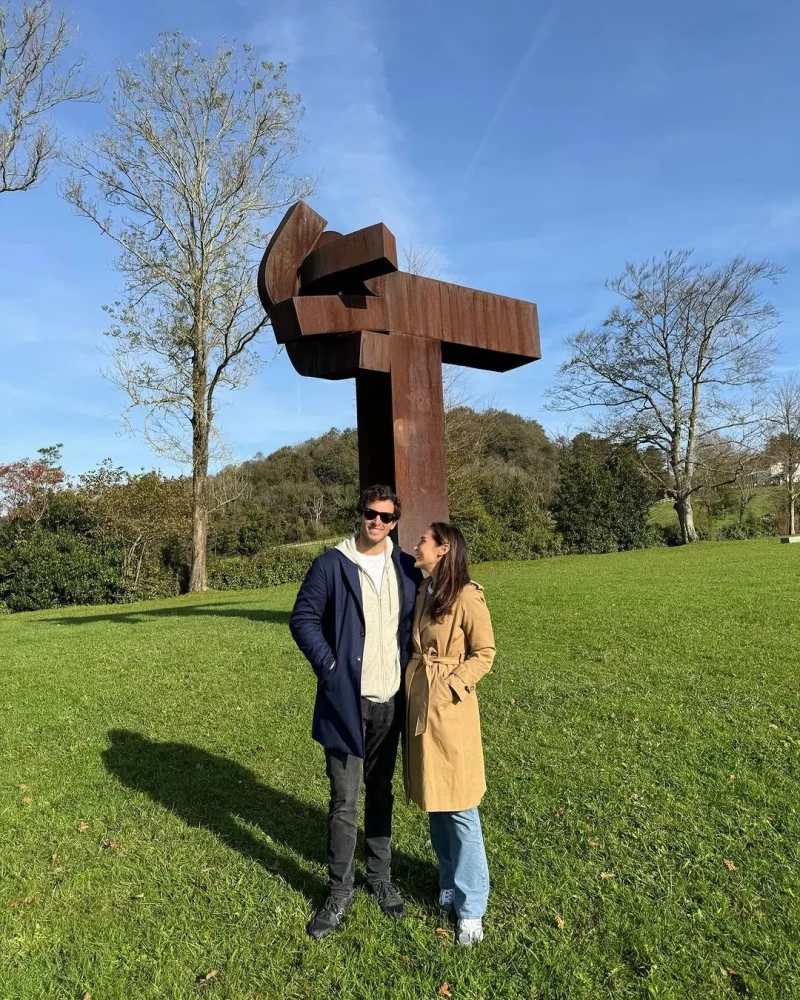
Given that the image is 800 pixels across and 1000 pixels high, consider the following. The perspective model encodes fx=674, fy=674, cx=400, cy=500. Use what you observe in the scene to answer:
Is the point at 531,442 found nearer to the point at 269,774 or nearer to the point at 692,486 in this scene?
the point at 692,486

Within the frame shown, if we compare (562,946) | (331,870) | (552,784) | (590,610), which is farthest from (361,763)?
(590,610)

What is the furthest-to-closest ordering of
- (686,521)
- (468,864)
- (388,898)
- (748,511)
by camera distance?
(748,511)
(686,521)
(388,898)
(468,864)

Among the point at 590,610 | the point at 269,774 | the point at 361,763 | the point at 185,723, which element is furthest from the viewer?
the point at 590,610

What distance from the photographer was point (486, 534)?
74.8 feet

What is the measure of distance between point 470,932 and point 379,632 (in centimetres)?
119

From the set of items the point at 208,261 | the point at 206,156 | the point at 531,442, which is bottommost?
the point at 531,442

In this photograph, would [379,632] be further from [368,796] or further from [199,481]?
[199,481]

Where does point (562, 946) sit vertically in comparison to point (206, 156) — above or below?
below

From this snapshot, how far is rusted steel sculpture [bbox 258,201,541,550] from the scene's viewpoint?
15.7ft

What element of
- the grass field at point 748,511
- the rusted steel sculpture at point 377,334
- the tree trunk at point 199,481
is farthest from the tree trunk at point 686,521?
the rusted steel sculpture at point 377,334

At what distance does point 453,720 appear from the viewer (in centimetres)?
260

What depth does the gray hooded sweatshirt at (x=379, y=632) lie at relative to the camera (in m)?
2.73

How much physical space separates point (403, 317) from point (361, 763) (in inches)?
134

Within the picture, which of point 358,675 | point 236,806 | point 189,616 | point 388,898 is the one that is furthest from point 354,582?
point 189,616
